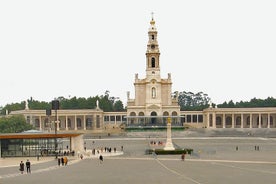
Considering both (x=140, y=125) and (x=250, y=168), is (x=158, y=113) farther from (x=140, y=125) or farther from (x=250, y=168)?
(x=250, y=168)

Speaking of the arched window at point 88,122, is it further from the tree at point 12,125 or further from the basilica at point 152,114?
the tree at point 12,125

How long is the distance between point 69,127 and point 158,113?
1018 inches

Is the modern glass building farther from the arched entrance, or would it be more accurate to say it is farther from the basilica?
the arched entrance

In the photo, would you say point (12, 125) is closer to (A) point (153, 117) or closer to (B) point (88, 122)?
(B) point (88, 122)

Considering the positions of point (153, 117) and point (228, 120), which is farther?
point (228, 120)

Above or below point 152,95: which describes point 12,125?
below

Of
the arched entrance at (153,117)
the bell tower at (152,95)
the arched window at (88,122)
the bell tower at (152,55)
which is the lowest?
the arched window at (88,122)

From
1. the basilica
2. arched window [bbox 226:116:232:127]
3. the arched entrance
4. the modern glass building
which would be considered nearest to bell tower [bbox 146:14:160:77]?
the basilica

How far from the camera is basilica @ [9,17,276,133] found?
11162 cm

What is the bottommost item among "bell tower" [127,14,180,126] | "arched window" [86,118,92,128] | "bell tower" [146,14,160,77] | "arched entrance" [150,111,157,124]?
"arched window" [86,118,92,128]

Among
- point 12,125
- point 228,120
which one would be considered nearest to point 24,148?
point 12,125

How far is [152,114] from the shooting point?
112750 mm

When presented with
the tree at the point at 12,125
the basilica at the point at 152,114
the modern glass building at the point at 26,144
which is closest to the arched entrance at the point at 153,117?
the basilica at the point at 152,114

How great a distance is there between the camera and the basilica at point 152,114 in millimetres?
111625
